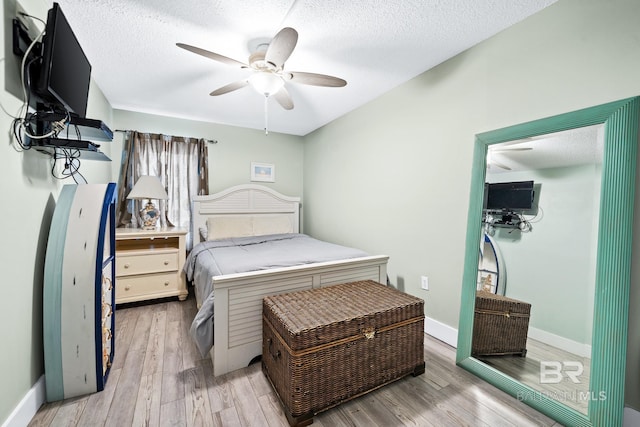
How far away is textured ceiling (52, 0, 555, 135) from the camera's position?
160 cm

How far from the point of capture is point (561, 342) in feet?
4.85

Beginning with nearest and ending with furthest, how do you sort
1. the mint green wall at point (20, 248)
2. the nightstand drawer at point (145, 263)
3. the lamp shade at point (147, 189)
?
the mint green wall at point (20, 248)
the nightstand drawer at point (145, 263)
the lamp shade at point (147, 189)

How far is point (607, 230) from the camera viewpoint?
131 cm

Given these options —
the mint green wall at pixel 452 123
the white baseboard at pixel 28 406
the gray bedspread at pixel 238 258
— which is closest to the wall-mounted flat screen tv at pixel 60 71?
the gray bedspread at pixel 238 258

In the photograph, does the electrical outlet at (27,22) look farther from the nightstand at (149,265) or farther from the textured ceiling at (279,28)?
the nightstand at (149,265)

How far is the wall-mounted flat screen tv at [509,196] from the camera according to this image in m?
1.66

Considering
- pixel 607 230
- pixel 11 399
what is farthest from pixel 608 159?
pixel 11 399

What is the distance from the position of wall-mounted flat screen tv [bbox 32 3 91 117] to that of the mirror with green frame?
2.53 m

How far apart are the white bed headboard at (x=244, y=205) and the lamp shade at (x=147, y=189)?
19.3 inches

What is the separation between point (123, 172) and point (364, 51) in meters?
3.21

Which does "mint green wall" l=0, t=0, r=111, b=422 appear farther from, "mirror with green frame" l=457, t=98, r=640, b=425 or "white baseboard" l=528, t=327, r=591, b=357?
"white baseboard" l=528, t=327, r=591, b=357

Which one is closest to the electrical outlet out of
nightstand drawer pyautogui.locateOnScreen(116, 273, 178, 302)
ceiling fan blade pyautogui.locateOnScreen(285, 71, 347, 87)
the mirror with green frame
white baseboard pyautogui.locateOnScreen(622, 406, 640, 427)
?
ceiling fan blade pyautogui.locateOnScreen(285, 71, 347, 87)

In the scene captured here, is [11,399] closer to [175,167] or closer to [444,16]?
[175,167]

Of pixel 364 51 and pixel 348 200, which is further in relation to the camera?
pixel 348 200
